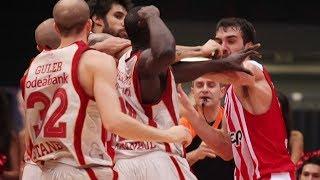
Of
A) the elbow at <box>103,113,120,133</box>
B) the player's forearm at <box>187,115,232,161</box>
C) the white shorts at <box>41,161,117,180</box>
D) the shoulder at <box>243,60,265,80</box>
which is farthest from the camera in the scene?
the player's forearm at <box>187,115,232,161</box>

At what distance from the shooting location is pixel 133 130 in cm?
607

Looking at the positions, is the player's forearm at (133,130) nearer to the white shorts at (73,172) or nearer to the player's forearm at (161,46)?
the white shorts at (73,172)

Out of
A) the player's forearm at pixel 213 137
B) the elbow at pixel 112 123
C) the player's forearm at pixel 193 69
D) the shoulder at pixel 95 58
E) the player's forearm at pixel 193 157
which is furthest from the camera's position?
the player's forearm at pixel 193 157

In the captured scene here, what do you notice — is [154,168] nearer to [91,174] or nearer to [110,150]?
[110,150]

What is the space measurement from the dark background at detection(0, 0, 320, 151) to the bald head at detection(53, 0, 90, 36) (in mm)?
6746

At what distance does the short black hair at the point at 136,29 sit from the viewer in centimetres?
681

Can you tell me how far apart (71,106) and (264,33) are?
7.66 m

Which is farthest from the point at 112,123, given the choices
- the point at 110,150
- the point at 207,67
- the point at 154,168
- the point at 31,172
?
the point at 207,67

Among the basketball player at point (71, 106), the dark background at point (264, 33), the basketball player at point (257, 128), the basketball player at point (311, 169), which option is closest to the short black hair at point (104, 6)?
the basketball player at point (257, 128)

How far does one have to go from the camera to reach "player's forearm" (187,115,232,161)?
8023 mm

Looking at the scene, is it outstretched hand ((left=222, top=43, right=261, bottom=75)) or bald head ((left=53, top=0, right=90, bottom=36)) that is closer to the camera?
bald head ((left=53, top=0, right=90, bottom=36))

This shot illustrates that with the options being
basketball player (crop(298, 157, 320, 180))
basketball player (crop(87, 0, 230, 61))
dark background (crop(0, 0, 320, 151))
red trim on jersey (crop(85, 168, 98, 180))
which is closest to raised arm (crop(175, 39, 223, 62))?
basketball player (crop(87, 0, 230, 61))

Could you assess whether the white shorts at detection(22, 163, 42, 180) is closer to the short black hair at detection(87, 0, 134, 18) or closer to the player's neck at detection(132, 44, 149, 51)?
the player's neck at detection(132, 44, 149, 51)

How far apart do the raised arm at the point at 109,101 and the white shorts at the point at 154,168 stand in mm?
643
